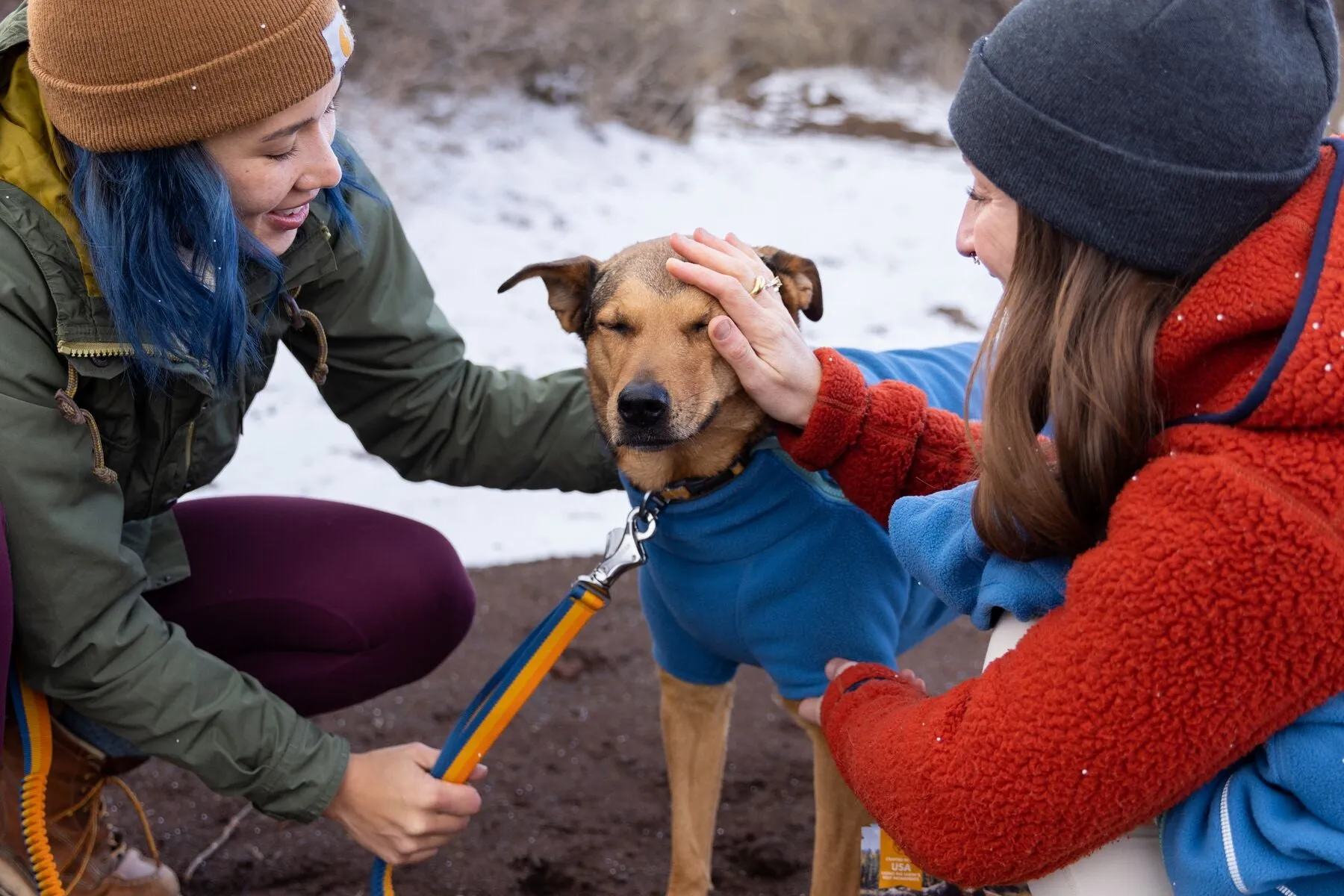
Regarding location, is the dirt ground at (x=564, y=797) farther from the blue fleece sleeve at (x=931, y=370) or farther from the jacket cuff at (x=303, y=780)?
the blue fleece sleeve at (x=931, y=370)

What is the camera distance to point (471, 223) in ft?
24.2

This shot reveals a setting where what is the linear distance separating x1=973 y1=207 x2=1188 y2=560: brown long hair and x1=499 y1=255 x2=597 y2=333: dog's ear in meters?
1.24

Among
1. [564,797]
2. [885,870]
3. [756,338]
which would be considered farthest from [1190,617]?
[564,797]

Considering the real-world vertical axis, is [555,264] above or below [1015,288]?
below

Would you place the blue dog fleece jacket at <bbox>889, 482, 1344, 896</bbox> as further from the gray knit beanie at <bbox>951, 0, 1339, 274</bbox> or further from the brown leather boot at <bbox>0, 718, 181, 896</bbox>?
the brown leather boot at <bbox>0, 718, 181, 896</bbox>

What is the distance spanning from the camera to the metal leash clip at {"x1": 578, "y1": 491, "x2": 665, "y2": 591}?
7.93 ft

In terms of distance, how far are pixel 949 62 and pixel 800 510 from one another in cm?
1003

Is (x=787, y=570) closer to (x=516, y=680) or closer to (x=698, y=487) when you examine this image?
(x=698, y=487)

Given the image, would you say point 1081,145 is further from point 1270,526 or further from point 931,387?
point 931,387

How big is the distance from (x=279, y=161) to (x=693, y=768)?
1.60 meters

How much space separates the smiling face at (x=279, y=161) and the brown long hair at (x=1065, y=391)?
117 centimetres

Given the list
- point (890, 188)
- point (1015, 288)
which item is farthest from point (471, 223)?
point (1015, 288)

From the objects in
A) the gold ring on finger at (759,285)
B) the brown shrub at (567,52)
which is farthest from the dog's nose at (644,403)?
the brown shrub at (567,52)

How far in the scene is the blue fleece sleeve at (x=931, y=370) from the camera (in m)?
2.79
